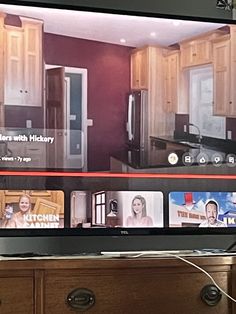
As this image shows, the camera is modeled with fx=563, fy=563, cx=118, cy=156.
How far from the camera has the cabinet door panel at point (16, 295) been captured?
193cm

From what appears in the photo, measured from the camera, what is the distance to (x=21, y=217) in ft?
7.04

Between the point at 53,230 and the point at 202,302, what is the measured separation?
624mm

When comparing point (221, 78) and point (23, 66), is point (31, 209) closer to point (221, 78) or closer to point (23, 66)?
point (23, 66)

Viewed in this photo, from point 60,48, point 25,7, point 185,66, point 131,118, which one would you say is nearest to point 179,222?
point 131,118

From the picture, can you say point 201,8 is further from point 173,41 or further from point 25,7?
point 25,7

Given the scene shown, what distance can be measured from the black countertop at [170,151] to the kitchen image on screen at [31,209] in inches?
12.3

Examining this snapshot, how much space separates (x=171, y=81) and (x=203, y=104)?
164 millimetres

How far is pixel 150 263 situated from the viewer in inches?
80.4

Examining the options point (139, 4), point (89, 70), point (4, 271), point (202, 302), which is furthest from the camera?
point (139, 4)

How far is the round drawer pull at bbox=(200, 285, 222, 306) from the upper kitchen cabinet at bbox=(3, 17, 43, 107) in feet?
3.11

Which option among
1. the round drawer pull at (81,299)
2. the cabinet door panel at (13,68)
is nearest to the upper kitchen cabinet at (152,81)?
the cabinet door panel at (13,68)

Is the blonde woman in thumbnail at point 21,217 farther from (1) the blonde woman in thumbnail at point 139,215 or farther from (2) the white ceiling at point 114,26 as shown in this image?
(2) the white ceiling at point 114,26

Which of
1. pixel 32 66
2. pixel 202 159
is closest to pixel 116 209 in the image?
pixel 202 159

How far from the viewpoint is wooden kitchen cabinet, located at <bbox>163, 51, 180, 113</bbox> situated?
230 centimetres
